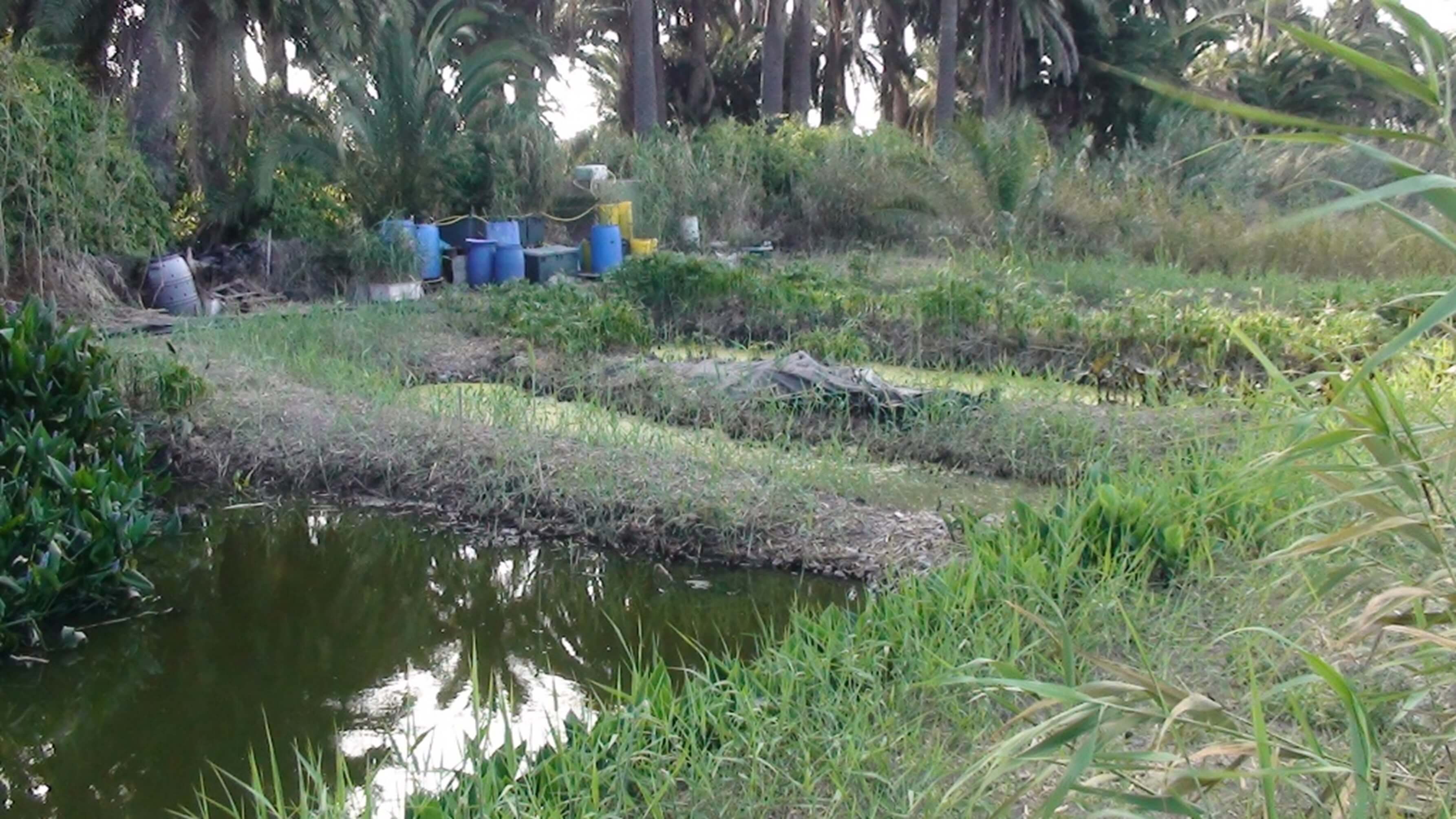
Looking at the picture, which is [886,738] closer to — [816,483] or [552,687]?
[552,687]

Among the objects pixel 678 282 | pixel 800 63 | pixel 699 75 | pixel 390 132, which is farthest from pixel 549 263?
pixel 699 75

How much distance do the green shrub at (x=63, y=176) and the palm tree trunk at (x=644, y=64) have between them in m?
9.54

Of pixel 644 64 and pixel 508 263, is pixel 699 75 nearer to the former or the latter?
pixel 644 64

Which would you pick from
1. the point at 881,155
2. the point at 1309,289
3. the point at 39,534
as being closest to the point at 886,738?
the point at 39,534

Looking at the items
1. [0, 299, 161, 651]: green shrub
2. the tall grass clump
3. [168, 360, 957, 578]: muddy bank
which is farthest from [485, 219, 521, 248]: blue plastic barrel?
the tall grass clump

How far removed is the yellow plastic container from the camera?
38.6 feet

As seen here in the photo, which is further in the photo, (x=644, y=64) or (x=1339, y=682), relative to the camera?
(x=644, y=64)

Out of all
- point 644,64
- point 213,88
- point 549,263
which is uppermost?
point 644,64

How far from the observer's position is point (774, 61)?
66.2ft

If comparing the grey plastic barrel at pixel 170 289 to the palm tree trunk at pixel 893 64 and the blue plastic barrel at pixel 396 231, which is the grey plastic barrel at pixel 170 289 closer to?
the blue plastic barrel at pixel 396 231

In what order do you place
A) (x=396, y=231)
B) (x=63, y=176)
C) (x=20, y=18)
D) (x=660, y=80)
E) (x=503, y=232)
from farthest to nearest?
(x=660, y=80), (x=20, y=18), (x=503, y=232), (x=396, y=231), (x=63, y=176)

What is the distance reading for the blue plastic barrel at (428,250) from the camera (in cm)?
1010

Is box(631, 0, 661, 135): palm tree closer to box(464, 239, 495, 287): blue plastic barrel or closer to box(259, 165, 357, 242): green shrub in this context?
box(464, 239, 495, 287): blue plastic barrel

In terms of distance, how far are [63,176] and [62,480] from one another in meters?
4.78
